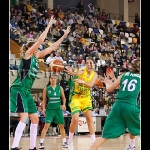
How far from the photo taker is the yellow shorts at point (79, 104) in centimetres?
809

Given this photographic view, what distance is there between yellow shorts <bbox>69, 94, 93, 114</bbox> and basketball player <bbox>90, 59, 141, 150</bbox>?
246cm

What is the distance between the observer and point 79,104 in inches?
322

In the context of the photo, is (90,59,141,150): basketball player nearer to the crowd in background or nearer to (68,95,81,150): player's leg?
(68,95,81,150): player's leg

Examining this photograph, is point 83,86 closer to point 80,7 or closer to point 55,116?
point 55,116

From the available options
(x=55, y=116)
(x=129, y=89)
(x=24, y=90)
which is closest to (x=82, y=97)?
(x=55, y=116)

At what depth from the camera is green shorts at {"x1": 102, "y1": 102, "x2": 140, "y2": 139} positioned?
5.40 metres

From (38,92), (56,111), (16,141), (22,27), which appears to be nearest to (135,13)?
(22,27)

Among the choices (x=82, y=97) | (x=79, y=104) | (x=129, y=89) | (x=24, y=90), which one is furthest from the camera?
(x=82, y=97)

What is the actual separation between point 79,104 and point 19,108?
6.48 ft

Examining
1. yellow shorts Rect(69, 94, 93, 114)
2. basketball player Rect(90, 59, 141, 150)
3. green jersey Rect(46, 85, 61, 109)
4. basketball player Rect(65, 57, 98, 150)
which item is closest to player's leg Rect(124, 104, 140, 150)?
basketball player Rect(90, 59, 141, 150)

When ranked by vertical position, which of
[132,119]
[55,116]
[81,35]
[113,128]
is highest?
[81,35]

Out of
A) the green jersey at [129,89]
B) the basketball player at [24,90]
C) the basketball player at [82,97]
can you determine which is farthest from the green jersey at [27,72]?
the green jersey at [129,89]
